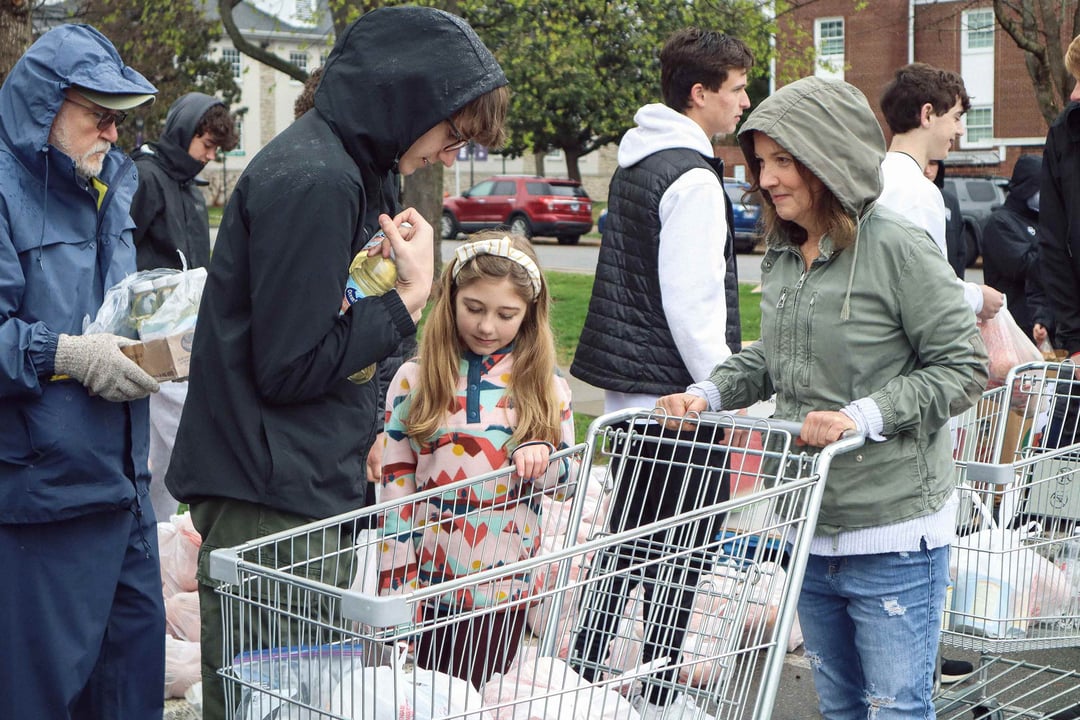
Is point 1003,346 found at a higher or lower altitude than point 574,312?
higher

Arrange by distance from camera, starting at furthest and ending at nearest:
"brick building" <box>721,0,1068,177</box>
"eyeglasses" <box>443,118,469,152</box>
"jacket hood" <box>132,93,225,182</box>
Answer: "brick building" <box>721,0,1068,177</box> → "jacket hood" <box>132,93,225,182</box> → "eyeglasses" <box>443,118,469,152</box>

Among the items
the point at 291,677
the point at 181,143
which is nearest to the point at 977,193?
the point at 181,143

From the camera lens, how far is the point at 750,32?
18.0 meters

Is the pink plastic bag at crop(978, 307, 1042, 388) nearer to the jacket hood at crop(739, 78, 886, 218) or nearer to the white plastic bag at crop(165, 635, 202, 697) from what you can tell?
the jacket hood at crop(739, 78, 886, 218)

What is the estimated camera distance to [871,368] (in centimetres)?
302

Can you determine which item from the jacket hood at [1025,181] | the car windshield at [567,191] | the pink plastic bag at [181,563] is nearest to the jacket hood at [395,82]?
the pink plastic bag at [181,563]

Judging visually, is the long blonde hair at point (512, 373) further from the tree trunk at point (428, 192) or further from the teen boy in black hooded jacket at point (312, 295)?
the tree trunk at point (428, 192)

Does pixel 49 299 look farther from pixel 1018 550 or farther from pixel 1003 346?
pixel 1003 346

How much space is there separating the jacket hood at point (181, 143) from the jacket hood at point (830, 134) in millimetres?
3984

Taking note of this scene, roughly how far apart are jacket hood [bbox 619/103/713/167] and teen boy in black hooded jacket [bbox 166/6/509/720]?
1390mm

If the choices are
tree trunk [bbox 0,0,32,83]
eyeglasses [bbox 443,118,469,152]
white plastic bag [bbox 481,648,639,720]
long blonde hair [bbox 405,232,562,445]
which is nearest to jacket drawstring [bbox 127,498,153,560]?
long blonde hair [bbox 405,232,562,445]

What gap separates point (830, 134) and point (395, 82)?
1008 mm

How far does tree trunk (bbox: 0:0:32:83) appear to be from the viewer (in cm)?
659

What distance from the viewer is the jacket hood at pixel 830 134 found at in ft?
9.69
